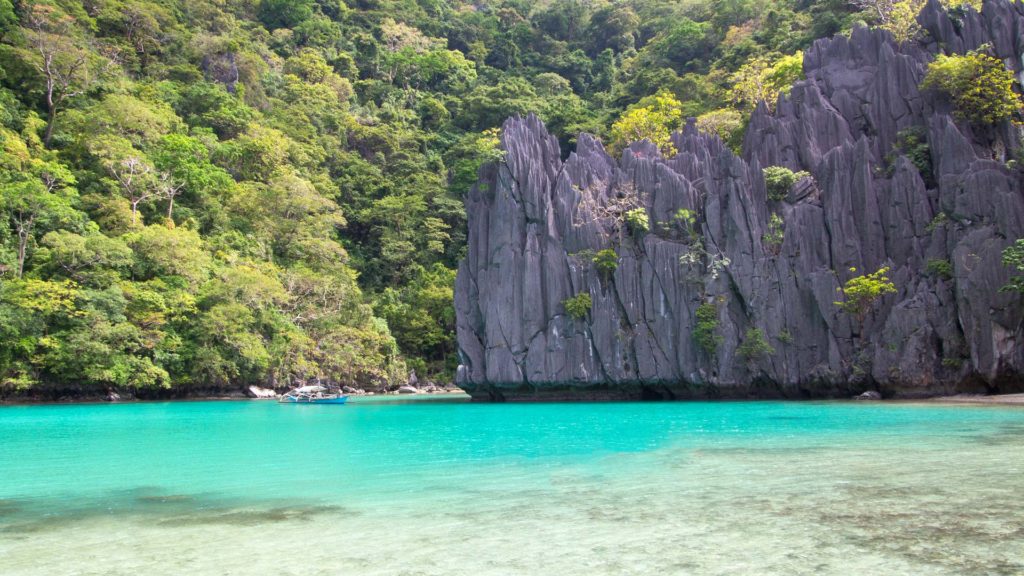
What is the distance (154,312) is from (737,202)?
31350 millimetres

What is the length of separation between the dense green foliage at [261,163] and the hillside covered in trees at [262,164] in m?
0.15

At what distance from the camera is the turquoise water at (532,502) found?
634 centimetres

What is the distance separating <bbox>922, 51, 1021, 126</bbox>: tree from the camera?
31.3 metres

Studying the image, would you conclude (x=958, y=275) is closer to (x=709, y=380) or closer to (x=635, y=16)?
(x=709, y=380)

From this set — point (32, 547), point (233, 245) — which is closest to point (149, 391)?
point (233, 245)

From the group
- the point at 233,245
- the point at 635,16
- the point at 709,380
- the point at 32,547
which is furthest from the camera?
the point at 635,16

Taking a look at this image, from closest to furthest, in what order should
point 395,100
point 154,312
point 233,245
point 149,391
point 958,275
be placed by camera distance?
point 958,275 < point 154,312 < point 149,391 < point 233,245 < point 395,100

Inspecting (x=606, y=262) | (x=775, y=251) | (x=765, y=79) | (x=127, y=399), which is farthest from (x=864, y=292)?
(x=127, y=399)

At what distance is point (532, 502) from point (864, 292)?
2542cm

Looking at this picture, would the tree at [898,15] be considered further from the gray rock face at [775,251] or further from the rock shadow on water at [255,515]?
the rock shadow on water at [255,515]

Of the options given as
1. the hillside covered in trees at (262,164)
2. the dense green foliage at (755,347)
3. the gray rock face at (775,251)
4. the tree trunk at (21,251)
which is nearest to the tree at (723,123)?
the hillside covered in trees at (262,164)

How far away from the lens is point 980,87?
31.4 m

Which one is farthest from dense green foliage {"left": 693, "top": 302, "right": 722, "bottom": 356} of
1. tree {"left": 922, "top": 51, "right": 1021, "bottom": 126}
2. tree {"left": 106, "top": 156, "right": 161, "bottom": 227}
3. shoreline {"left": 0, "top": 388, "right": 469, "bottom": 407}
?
tree {"left": 106, "top": 156, "right": 161, "bottom": 227}

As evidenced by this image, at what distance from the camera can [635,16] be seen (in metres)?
80.2
